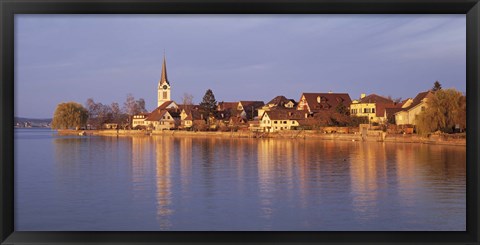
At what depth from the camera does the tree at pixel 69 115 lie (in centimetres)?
2417

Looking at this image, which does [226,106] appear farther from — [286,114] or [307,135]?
[307,135]

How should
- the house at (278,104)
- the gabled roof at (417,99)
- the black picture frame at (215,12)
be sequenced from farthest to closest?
1. the house at (278,104)
2. the gabled roof at (417,99)
3. the black picture frame at (215,12)

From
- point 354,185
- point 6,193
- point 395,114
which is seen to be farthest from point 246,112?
point 6,193

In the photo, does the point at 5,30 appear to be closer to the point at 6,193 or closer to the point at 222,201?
the point at 6,193

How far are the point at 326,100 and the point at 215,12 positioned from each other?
83.0 feet

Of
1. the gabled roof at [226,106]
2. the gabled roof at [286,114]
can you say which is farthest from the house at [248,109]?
the gabled roof at [286,114]

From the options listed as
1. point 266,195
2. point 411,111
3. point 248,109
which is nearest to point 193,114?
point 248,109

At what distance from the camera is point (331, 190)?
26.3 feet

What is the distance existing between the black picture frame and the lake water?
0.10 metres

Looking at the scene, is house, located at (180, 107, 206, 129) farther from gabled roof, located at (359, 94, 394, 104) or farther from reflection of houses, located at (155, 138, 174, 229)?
reflection of houses, located at (155, 138, 174, 229)

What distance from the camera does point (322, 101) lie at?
2748 centimetres

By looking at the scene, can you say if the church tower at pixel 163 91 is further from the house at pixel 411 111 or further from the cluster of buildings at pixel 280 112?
the house at pixel 411 111

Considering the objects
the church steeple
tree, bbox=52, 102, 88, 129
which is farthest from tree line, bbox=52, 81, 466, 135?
the church steeple

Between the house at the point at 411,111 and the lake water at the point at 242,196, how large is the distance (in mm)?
8007
